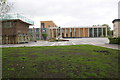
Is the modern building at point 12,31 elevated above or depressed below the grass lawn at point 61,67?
above

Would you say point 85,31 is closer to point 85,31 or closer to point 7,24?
point 85,31

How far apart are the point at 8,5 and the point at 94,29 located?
71253mm

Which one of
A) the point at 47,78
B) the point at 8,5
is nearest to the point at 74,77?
the point at 47,78

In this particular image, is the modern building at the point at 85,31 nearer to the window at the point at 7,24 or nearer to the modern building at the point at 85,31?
the modern building at the point at 85,31

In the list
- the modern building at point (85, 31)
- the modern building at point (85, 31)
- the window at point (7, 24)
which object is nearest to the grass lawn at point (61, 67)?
the window at point (7, 24)

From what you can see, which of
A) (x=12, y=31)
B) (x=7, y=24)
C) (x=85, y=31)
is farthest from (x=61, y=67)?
(x=85, y=31)

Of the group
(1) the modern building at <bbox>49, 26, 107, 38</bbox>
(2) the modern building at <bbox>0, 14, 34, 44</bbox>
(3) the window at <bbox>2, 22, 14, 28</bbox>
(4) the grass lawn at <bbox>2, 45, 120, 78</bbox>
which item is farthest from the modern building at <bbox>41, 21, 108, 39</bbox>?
(4) the grass lawn at <bbox>2, 45, 120, 78</bbox>

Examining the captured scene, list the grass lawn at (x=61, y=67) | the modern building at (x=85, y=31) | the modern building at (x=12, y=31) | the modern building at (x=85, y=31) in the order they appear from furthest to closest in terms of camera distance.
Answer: the modern building at (x=85, y=31), the modern building at (x=85, y=31), the modern building at (x=12, y=31), the grass lawn at (x=61, y=67)

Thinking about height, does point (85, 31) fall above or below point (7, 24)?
above

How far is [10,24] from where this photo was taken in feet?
92.9

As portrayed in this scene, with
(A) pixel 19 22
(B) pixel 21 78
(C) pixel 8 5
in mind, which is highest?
(A) pixel 19 22

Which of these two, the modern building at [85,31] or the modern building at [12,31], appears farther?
the modern building at [85,31]

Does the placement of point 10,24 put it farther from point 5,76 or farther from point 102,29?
point 102,29

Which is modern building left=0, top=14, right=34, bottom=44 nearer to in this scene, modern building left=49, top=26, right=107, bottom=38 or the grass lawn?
the grass lawn
